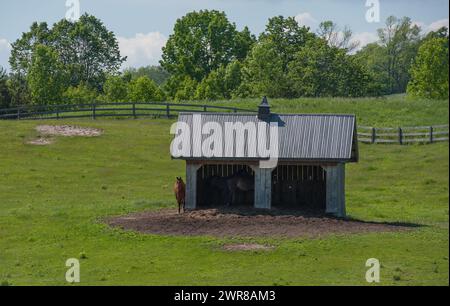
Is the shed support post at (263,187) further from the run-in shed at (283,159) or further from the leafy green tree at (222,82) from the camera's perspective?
the leafy green tree at (222,82)

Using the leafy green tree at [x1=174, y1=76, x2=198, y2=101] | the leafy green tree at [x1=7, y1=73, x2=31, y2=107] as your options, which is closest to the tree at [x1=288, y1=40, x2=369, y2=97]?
the leafy green tree at [x1=174, y1=76, x2=198, y2=101]

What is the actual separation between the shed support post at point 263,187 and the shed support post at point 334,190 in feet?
7.88

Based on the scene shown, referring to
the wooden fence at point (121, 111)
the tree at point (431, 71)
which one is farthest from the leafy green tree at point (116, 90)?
the tree at point (431, 71)

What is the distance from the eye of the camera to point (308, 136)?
3681 centimetres

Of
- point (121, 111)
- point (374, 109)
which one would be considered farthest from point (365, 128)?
point (121, 111)

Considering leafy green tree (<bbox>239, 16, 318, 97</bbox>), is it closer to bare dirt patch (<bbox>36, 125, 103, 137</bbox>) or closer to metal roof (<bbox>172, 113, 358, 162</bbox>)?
bare dirt patch (<bbox>36, 125, 103, 137</bbox>)

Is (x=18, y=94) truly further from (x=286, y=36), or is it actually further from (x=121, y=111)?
(x=286, y=36)

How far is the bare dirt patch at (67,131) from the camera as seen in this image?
59312 mm

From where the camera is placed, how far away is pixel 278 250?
29.3 meters

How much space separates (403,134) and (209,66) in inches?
2102

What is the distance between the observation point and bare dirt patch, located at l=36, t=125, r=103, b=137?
59312 millimetres

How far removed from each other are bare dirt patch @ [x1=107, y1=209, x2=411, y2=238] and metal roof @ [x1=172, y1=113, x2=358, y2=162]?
8.02ft
